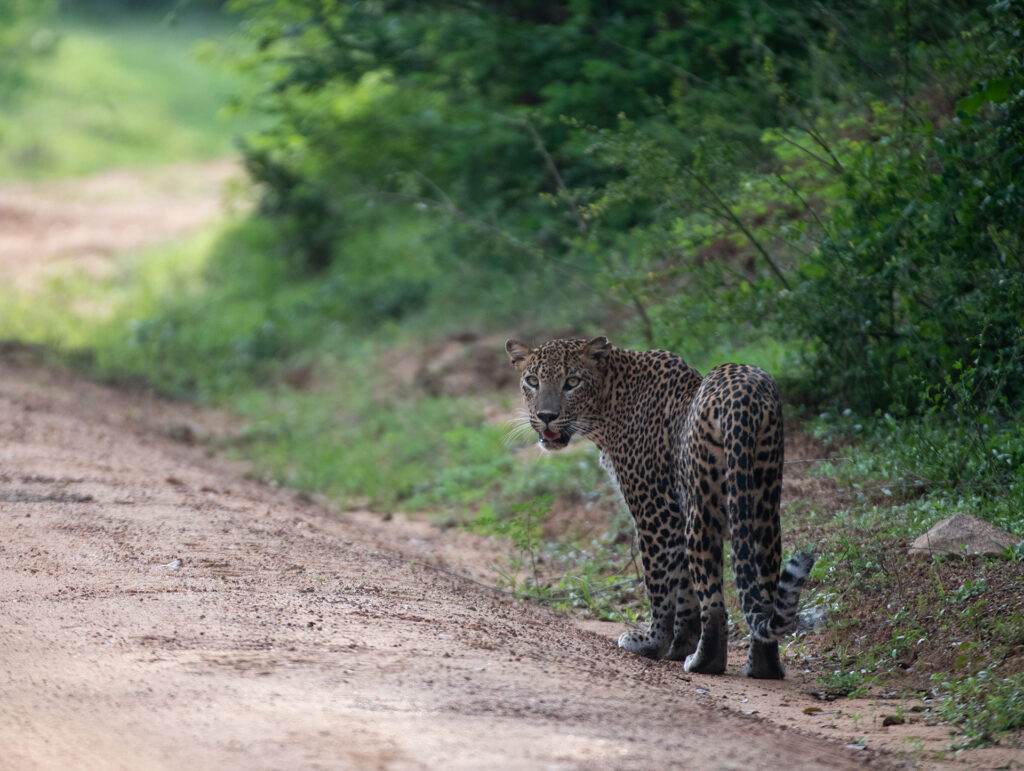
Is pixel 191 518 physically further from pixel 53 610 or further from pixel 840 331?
pixel 840 331

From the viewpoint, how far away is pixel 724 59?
13.0m

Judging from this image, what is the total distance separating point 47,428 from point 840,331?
6.70 meters

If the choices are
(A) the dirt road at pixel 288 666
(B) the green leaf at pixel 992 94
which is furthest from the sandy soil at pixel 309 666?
(B) the green leaf at pixel 992 94

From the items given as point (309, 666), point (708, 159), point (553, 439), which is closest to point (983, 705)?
point (553, 439)

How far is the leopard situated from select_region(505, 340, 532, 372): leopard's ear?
0.05ft

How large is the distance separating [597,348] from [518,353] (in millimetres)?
628

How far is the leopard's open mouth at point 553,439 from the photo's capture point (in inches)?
252

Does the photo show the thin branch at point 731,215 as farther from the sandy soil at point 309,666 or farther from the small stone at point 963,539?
the small stone at point 963,539

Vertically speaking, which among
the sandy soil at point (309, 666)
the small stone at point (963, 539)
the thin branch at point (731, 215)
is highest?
the thin branch at point (731, 215)

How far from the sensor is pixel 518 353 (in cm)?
682

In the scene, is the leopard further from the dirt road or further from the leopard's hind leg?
the dirt road

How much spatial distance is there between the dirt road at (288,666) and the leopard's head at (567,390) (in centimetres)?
102

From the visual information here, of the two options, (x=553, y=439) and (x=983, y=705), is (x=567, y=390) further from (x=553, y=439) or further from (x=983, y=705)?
(x=983, y=705)

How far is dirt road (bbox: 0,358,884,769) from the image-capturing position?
3.75 metres
